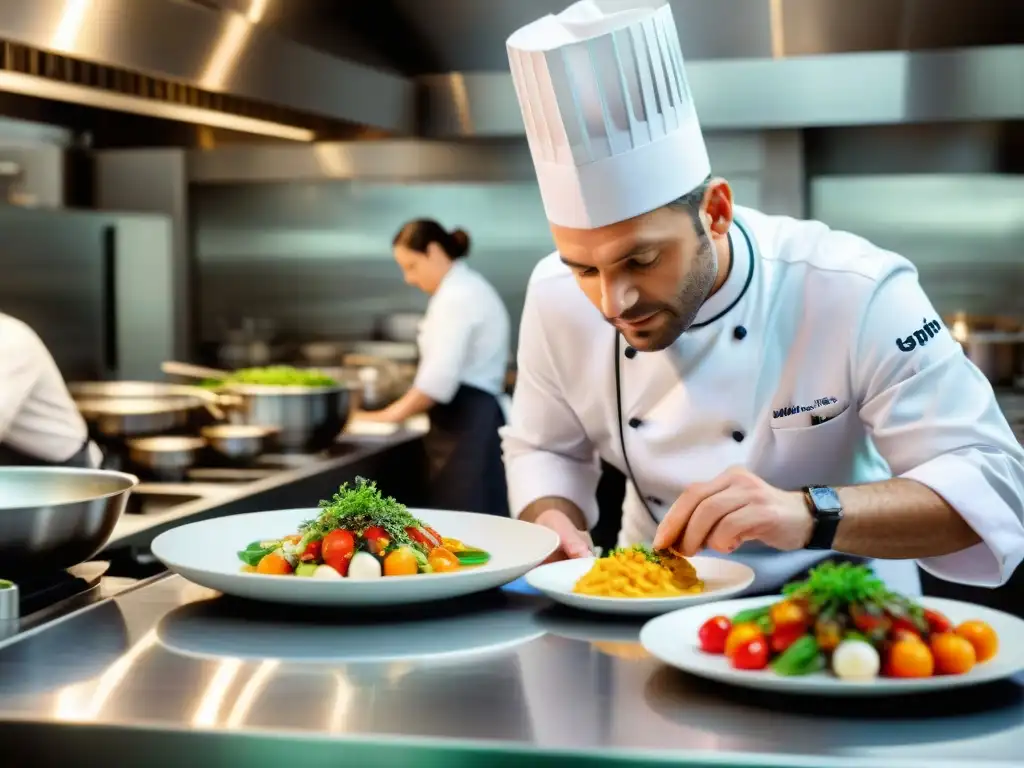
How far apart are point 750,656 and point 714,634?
8cm

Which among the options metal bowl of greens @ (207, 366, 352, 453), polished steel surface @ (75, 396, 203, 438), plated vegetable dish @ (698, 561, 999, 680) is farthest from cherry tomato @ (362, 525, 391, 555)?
metal bowl of greens @ (207, 366, 352, 453)

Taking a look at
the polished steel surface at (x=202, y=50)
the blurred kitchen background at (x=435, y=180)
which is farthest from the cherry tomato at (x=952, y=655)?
the blurred kitchen background at (x=435, y=180)

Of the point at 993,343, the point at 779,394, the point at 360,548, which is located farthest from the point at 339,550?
the point at 993,343

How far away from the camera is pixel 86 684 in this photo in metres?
1.27

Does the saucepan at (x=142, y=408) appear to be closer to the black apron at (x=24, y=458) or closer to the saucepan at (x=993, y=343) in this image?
the black apron at (x=24, y=458)

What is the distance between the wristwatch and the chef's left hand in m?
0.05

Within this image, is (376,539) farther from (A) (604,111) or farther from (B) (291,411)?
(B) (291,411)

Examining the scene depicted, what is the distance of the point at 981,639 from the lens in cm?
124

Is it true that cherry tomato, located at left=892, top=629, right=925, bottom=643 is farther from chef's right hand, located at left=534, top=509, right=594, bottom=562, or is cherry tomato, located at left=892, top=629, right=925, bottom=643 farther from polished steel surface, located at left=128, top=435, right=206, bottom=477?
polished steel surface, located at left=128, top=435, right=206, bottom=477

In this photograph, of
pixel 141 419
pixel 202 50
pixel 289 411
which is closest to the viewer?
pixel 202 50

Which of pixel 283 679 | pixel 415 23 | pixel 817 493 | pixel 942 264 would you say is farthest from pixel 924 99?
pixel 283 679

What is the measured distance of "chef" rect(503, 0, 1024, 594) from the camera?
5.58 ft

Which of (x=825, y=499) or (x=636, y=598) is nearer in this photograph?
(x=636, y=598)

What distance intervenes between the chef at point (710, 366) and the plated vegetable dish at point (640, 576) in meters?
0.03
